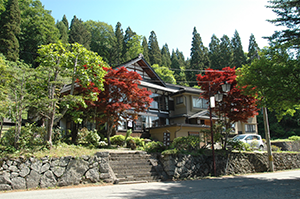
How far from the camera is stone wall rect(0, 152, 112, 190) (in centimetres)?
891

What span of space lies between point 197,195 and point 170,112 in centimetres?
1982

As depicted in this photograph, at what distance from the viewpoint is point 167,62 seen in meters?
63.6

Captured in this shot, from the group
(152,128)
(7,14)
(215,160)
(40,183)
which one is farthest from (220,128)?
(7,14)

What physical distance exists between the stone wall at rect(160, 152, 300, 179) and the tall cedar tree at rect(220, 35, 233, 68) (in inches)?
1388

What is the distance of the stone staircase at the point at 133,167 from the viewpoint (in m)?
10.8

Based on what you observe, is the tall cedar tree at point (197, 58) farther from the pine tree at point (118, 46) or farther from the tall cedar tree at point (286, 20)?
the tall cedar tree at point (286, 20)

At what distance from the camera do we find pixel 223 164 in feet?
45.9

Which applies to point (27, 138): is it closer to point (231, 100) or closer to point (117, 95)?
point (117, 95)

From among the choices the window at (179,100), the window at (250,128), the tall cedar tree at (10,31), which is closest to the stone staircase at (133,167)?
the window at (179,100)

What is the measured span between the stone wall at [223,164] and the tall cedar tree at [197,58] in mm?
34070

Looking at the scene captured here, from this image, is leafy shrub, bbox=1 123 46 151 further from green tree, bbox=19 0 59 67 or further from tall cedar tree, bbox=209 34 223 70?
tall cedar tree, bbox=209 34 223 70

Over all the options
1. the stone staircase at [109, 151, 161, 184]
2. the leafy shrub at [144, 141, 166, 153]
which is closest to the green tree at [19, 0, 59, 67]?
the leafy shrub at [144, 141, 166, 153]

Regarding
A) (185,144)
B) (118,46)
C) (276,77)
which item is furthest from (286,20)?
(118,46)

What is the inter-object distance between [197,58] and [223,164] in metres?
40.7
